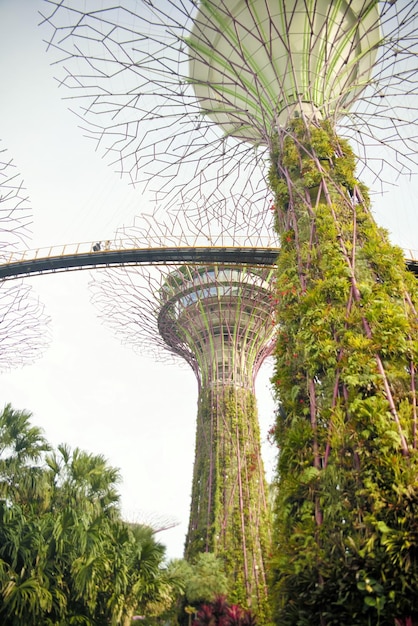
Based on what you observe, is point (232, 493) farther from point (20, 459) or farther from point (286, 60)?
point (286, 60)

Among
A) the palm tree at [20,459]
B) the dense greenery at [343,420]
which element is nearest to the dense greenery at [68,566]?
the palm tree at [20,459]

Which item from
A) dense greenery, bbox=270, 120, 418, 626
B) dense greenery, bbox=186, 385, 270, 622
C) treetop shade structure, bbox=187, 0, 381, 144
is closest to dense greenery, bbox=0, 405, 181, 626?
dense greenery, bbox=186, 385, 270, 622

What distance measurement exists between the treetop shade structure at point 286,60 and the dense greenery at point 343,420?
6.68ft

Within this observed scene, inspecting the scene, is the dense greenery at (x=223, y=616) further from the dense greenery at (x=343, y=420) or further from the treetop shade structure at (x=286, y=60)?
the treetop shade structure at (x=286, y=60)

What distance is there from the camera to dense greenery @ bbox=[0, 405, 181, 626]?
7.52m

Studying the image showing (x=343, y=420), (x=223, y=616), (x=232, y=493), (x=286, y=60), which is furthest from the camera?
(x=232, y=493)

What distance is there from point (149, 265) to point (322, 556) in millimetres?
13259

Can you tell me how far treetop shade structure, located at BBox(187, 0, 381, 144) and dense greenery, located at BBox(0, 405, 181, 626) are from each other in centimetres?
771

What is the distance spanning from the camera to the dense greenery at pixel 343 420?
2785mm

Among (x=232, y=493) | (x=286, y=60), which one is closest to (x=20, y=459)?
(x=232, y=493)

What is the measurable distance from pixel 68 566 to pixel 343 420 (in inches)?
278

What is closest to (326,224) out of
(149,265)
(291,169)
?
(291,169)

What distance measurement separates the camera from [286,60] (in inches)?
300

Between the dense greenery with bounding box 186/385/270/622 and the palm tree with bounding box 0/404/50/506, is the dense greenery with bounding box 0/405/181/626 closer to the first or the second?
the palm tree with bounding box 0/404/50/506
